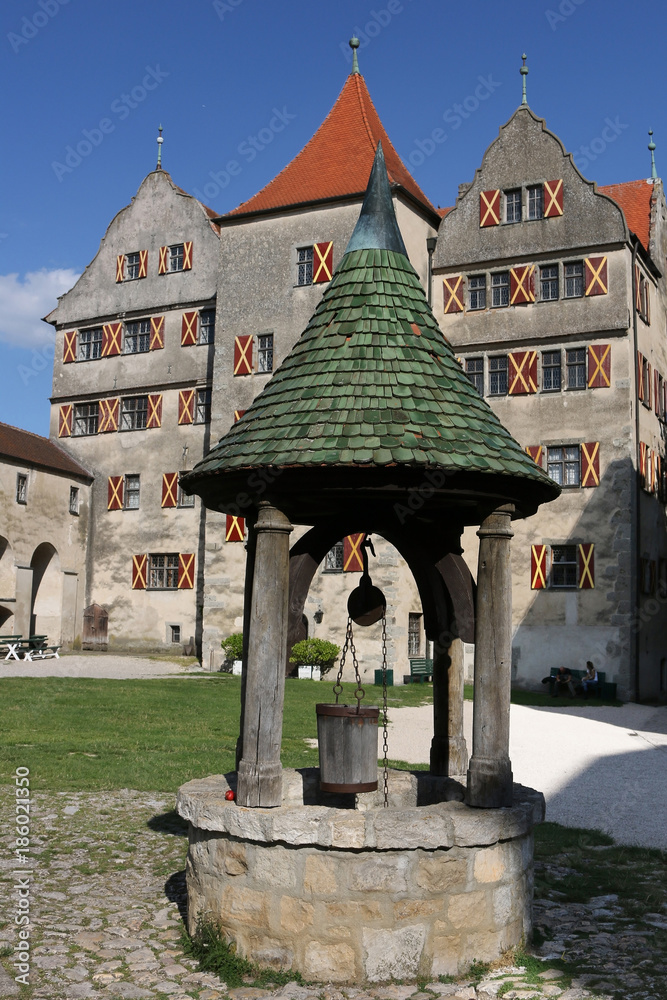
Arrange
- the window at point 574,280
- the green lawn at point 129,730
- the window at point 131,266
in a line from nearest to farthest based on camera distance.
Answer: the green lawn at point 129,730, the window at point 574,280, the window at point 131,266

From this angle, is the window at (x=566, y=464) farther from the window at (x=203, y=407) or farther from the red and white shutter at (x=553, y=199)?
the window at (x=203, y=407)

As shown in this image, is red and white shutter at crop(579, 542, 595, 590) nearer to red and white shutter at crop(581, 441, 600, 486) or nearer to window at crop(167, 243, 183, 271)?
red and white shutter at crop(581, 441, 600, 486)

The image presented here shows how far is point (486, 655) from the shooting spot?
5781mm

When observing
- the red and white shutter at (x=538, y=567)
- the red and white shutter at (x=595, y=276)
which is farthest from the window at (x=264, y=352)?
the red and white shutter at (x=538, y=567)

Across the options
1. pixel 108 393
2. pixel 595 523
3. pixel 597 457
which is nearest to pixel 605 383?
pixel 597 457

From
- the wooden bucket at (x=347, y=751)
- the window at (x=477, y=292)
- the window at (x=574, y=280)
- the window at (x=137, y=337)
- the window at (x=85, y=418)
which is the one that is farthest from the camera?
the window at (x=85, y=418)

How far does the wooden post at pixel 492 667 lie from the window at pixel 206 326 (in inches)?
933

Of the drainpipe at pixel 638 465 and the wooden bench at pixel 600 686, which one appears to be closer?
the wooden bench at pixel 600 686

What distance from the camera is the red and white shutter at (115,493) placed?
29.5 m

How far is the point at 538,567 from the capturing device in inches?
917

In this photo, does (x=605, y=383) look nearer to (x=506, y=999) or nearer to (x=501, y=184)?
(x=501, y=184)

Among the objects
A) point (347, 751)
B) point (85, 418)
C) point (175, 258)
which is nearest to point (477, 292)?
point (175, 258)

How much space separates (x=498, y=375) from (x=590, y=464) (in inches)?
131

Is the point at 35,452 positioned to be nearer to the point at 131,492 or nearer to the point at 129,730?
the point at 131,492
